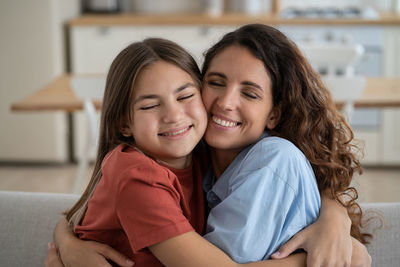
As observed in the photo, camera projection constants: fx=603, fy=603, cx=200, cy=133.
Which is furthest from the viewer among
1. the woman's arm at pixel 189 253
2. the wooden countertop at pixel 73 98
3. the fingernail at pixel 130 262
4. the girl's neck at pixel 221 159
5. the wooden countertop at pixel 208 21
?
the wooden countertop at pixel 208 21

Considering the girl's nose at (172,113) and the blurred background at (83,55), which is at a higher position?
the girl's nose at (172,113)

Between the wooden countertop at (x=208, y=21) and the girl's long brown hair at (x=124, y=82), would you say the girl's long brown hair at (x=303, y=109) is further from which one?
the wooden countertop at (x=208, y=21)

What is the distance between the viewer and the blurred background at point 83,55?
4074 millimetres

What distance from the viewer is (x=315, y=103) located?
57.2 inches

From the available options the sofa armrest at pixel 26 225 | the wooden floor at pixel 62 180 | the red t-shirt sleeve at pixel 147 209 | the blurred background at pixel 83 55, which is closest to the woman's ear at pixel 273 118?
the red t-shirt sleeve at pixel 147 209

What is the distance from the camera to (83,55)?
4223mm

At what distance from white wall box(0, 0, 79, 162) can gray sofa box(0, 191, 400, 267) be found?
8.94ft

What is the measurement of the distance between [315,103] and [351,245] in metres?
0.36

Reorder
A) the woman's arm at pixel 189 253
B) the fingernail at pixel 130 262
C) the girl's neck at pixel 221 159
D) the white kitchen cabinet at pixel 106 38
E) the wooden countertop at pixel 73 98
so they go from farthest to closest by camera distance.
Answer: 1. the white kitchen cabinet at pixel 106 38
2. the wooden countertop at pixel 73 98
3. the girl's neck at pixel 221 159
4. the fingernail at pixel 130 262
5. the woman's arm at pixel 189 253

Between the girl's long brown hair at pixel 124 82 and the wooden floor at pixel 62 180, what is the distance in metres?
2.52

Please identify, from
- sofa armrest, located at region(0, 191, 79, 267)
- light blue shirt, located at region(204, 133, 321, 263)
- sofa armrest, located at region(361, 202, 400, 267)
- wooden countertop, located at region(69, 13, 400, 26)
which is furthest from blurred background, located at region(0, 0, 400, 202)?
light blue shirt, located at region(204, 133, 321, 263)

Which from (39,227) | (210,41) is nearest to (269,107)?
(39,227)

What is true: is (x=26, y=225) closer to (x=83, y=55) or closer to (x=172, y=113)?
(x=172, y=113)

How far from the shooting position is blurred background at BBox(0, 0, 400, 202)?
407 centimetres
